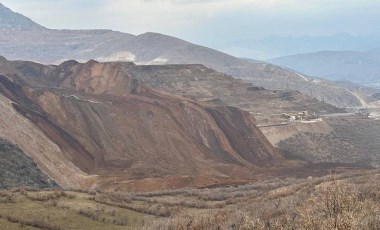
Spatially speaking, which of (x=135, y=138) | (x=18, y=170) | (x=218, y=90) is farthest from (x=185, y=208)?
(x=218, y=90)

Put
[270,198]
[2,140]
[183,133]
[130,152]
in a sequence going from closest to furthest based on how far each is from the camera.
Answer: [270,198] < [2,140] < [130,152] < [183,133]

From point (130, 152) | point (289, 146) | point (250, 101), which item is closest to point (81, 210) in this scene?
point (130, 152)

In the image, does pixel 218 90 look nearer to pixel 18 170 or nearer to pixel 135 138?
pixel 135 138

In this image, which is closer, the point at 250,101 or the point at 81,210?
the point at 81,210

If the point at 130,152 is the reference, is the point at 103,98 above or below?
above

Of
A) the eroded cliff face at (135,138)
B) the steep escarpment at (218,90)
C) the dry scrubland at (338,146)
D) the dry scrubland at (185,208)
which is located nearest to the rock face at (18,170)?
the eroded cliff face at (135,138)

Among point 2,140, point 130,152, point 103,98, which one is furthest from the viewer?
point 103,98

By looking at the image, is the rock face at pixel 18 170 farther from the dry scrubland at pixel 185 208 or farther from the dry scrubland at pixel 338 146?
the dry scrubland at pixel 338 146

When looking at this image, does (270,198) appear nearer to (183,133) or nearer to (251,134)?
(183,133)
